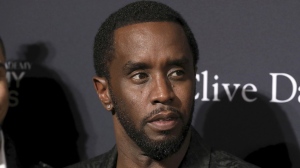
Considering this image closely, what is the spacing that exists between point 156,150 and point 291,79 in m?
0.53

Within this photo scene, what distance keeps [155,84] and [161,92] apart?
0.03 m

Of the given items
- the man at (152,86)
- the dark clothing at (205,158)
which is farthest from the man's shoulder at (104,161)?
the dark clothing at (205,158)

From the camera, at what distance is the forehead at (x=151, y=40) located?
113cm

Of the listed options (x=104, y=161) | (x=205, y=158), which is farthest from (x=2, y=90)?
(x=205, y=158)

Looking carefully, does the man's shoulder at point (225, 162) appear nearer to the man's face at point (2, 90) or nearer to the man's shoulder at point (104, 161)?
the man's shoulder at point (104, 161)

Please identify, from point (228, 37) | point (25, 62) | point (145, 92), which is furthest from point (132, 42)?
point (25, 62)

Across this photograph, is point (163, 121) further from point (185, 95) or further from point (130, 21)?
point (130, 21)

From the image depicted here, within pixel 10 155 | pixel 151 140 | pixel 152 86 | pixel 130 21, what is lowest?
pixel 10 155

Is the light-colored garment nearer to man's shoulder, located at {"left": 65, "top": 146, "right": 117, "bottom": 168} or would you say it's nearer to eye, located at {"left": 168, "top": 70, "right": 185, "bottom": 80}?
man's shoulder, located at {"left": 65, "top": 146, "right": 117, "bottom": 168}

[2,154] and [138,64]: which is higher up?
[138,64]

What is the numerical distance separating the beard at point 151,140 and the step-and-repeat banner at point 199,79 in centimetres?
40

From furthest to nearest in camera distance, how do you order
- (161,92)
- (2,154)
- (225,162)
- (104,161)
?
(2,154) → (104,161) → (225,162) → (161,92)

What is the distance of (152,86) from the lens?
1.12 meters

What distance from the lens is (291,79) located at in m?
1.48
